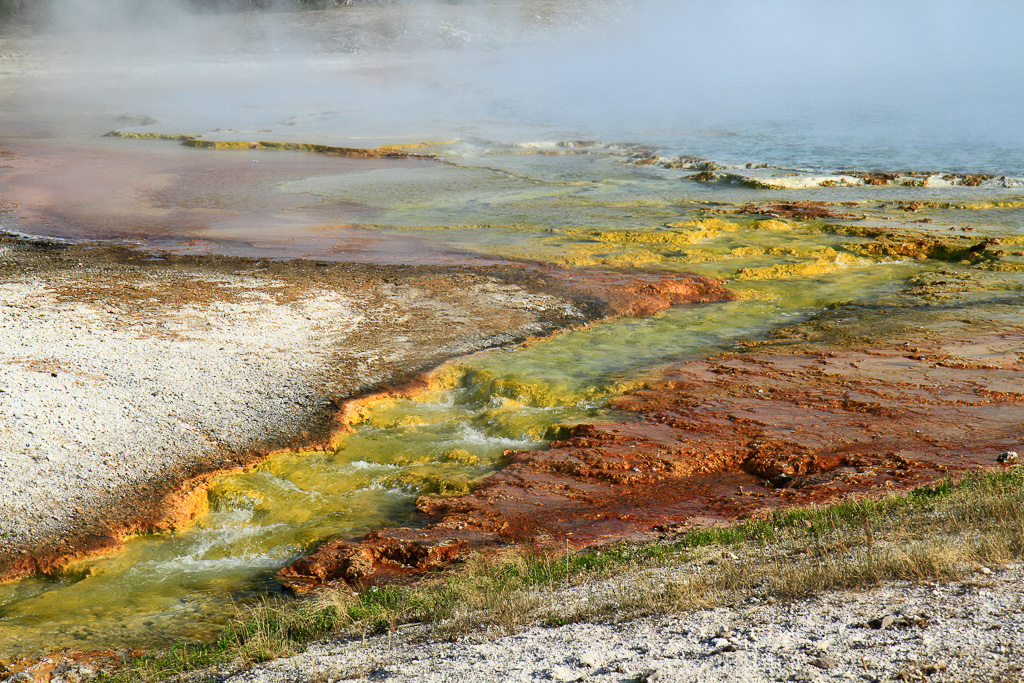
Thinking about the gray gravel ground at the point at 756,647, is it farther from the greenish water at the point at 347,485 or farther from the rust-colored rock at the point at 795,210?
the rust-colored rock at the point at 795,210

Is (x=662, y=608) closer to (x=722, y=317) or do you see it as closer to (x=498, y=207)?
(x=722, y=317)

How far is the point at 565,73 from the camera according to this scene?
51.9 metres

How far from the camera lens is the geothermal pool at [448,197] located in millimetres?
5785

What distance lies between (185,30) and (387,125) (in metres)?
29.5

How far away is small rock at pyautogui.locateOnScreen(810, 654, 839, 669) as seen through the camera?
319cm

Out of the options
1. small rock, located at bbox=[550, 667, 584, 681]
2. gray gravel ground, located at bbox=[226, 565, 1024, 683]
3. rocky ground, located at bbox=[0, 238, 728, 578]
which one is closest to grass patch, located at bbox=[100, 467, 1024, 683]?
gray gravel ground, located at bbox=[226, 565, 1024, 683]

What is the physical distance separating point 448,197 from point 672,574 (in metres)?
14.4

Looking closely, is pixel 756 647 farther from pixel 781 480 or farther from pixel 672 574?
pixel 781 480

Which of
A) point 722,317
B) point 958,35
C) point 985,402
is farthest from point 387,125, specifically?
point 958,35

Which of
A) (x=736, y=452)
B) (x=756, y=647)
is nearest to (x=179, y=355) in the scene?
(x=736, y=452)

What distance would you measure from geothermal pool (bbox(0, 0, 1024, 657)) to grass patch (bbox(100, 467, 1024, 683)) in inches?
23.1

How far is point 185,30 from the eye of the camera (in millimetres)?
53250

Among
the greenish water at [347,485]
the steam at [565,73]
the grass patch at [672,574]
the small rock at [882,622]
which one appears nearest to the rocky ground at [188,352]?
the greenish water at [347,485]

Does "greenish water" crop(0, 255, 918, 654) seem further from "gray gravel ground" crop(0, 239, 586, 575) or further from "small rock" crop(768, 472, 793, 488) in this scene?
"small rock" crop(768, 472, 793, 488)
